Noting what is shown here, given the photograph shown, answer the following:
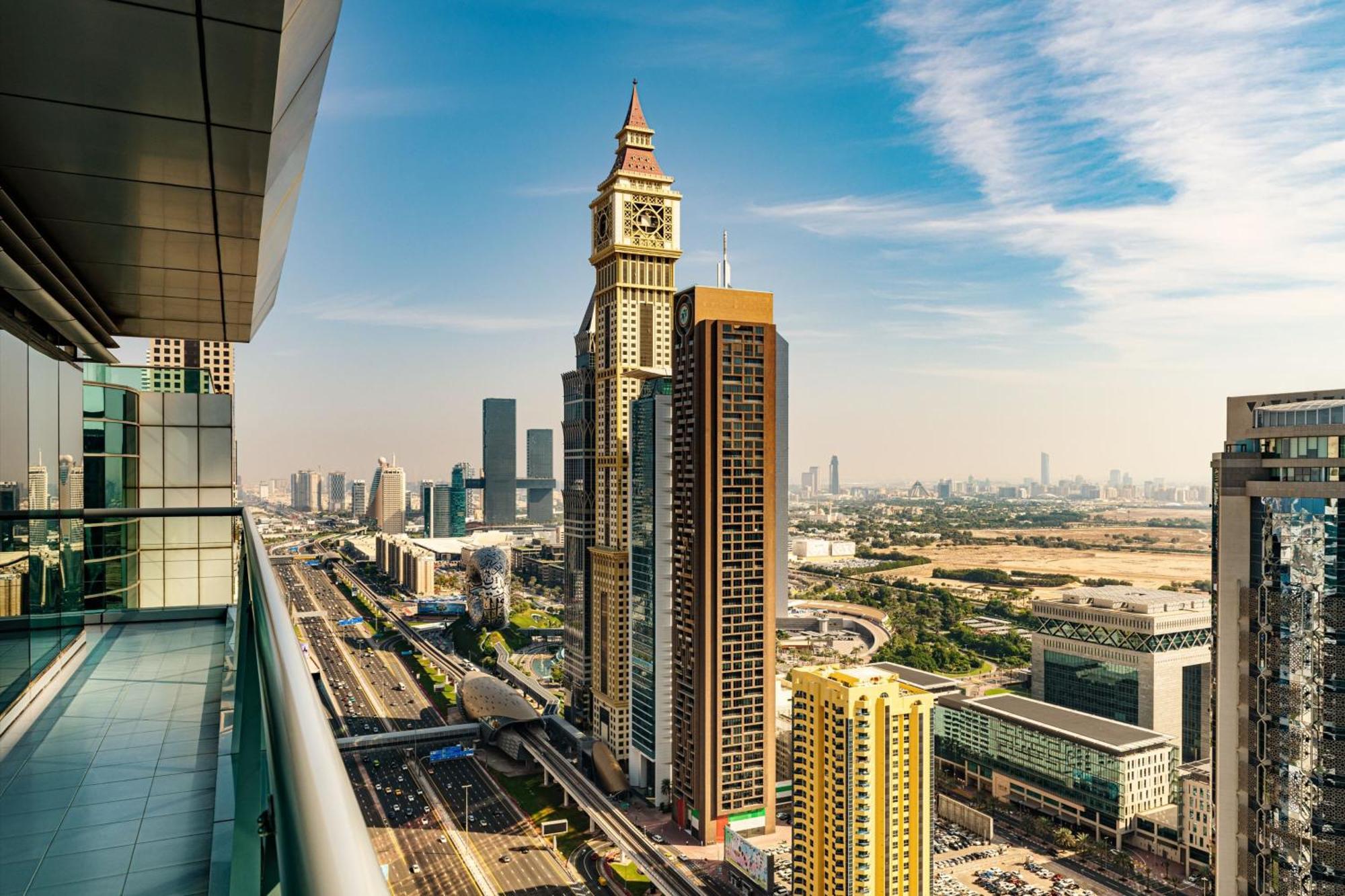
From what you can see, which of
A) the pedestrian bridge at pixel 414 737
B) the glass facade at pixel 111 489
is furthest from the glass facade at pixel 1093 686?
the glass facade at pixel 111 489

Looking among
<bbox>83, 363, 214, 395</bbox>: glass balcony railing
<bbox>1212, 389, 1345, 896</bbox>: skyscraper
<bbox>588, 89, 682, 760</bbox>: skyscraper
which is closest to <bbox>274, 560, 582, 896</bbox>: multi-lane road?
<bbox>83, 363, 214, 395</bbox>: glass balcony railing

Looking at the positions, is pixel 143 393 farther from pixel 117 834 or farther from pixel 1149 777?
pixel 1149 777

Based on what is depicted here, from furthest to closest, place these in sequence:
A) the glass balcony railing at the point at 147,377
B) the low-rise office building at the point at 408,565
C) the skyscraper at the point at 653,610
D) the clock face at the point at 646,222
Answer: the low-rise office building at the point at 408,565
the clock face at the point at 646,222
the skyscraper at the point at 653,610
the glass balcony railing at the point at 147,377

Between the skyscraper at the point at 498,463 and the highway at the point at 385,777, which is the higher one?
the skyscraper at the point at 498,463

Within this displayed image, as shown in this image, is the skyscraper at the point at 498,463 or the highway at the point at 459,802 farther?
the skyscraper at the point at 498,463

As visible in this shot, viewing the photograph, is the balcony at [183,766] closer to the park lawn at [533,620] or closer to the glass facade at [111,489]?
the glass facade at [111,489]

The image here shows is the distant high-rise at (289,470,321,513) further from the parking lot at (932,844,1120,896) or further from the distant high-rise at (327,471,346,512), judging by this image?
the parking lot at (932,844,1120,896)

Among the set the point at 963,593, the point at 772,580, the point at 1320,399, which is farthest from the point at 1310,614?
the point at 963,593
